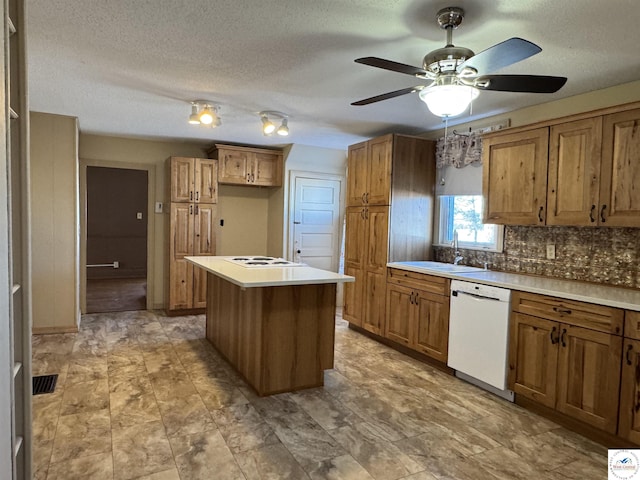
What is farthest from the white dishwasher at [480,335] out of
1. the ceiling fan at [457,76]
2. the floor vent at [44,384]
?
the floor vent at [44,384]

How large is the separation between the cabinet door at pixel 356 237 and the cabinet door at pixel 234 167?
1.65m

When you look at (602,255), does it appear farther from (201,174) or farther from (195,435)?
(201,174)

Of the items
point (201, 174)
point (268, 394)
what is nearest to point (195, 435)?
point (268, 394)

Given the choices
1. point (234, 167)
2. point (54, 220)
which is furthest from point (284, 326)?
point (234, 167)

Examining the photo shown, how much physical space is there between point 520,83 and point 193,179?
4216 millimetres

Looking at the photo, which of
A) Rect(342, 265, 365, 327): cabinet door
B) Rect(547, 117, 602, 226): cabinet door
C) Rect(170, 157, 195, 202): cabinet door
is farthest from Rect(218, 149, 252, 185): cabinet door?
Rect(547, 117, 602, 226): cabinet door

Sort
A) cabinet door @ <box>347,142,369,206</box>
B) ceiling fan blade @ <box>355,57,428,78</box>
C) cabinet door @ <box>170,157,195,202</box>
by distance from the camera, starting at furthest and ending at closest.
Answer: cabinet door @ <box>170,157,195,202</box>, cabinet door @ <box>347,142,369,206</box>, ceiling fan blade @ <box>355,57,428,78</box>

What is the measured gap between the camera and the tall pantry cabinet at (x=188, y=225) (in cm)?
525

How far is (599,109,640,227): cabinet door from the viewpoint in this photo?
253cm

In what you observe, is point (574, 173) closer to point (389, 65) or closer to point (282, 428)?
point (389, 65)

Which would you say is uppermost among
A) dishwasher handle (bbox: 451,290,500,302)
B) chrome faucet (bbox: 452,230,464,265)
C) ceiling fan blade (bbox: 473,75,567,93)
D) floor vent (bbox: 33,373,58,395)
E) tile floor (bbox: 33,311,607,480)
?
ceiling fan blade (bbox: 473,75,567,93)

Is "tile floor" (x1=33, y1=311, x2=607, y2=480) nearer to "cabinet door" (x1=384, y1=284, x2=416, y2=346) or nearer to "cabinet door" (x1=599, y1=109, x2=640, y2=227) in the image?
"cabinet door" (x1=384, y1=284, x2=416, y2=346)

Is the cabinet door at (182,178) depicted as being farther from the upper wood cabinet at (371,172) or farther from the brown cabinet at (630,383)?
the brown cabinet at (630,383)

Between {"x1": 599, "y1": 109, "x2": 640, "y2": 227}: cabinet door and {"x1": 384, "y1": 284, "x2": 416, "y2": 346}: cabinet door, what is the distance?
1.73 metres
